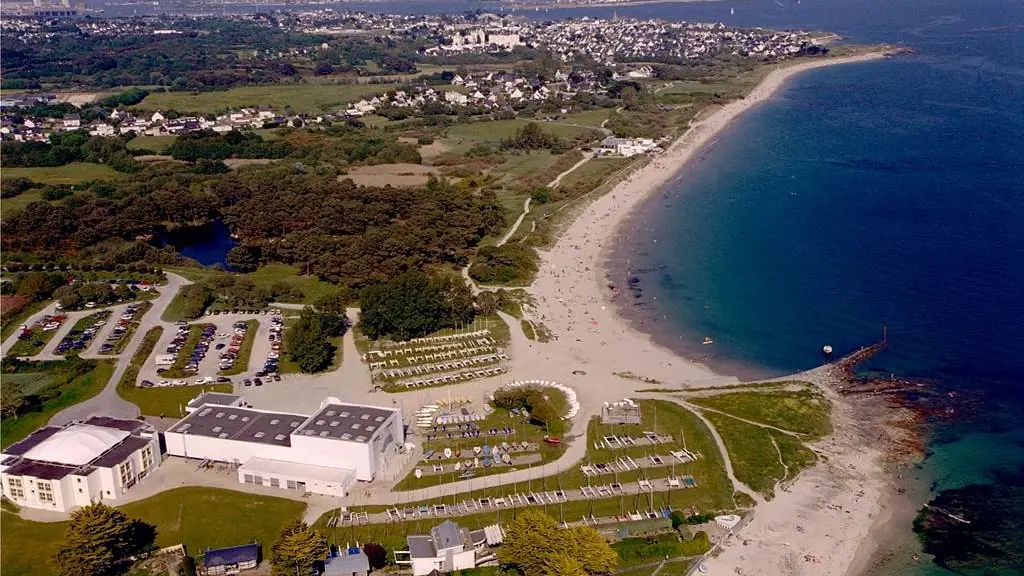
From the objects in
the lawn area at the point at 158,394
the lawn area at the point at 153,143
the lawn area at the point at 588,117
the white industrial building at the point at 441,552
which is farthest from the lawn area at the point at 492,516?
the lawn area at the point at 588,117

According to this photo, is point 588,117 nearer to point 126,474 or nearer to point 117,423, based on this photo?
point 117,423

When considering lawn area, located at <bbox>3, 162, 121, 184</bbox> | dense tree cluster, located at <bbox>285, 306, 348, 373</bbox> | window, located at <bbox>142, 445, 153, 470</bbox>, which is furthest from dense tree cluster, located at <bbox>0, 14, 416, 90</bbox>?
window, located at <bbox>142, 445, 153, 470</bbox>

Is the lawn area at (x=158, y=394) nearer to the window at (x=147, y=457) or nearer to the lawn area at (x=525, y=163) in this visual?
the window at (x=147, y=457)

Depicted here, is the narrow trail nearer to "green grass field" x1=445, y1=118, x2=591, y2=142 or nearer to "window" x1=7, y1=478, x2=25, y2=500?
"window" x1=7, y1=478, x2=25, y2=500

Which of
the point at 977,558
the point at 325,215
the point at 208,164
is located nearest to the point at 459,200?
the point at 325,215

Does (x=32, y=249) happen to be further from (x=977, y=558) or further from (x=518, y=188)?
(x=977, y=558)

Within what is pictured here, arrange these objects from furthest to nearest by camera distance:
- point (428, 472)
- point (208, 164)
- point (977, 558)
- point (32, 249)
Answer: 1. point (208, 164)
2. point (32, 249)
3. point (428, 472)
4. point (977, 558)

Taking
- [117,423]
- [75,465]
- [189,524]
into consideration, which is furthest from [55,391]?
[189,524]
